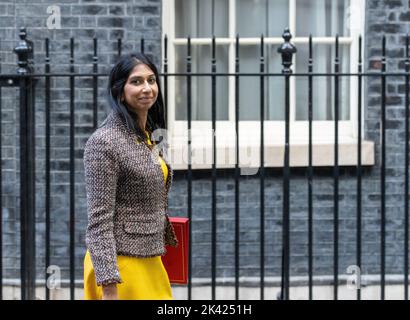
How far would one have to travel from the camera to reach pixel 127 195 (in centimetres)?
422

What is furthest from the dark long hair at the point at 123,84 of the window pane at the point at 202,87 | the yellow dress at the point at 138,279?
the window pane at the point at 202,87

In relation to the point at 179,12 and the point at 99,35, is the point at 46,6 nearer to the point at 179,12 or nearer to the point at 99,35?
the point at 99,35

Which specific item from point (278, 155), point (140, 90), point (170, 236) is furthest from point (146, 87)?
point (278, 155)

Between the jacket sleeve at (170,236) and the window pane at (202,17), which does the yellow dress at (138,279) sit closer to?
the jacket sleeve at (170,236)

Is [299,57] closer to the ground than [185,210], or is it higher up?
higher up

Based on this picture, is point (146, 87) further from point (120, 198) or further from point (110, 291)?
point (110, 291)

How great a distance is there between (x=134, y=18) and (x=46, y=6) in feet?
2.28

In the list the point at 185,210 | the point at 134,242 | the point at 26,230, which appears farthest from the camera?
the point at 185,210

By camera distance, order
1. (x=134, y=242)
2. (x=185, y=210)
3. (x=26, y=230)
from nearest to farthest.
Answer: (x=134, y=242) → (x=26, y=230) → (x=185, y=210)

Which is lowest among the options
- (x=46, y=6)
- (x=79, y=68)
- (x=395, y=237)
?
(x=395, y=237)

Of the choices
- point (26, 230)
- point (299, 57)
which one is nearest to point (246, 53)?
point (299, 57)

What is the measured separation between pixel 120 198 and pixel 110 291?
0.42 metres

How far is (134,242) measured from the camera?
13.9 ft
